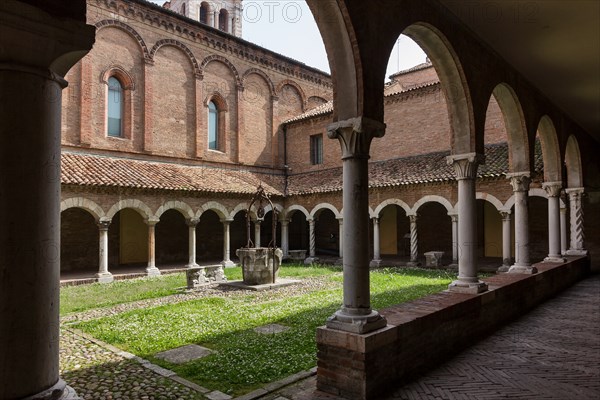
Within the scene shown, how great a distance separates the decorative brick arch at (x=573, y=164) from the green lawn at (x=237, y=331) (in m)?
5.30

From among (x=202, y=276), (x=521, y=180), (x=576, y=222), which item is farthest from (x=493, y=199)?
(x=202, y=276)

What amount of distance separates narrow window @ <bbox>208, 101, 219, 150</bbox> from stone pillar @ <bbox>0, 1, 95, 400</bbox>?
63.0 ft

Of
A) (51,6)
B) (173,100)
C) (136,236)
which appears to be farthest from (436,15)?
(136,236)

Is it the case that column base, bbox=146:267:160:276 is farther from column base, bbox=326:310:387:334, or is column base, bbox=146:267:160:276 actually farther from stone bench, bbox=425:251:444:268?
column base, bbox=326:310:387:334

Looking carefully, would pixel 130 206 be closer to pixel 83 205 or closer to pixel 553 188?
pixel 83 205

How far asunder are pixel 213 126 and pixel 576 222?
15.9 meters

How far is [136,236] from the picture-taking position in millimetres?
18953

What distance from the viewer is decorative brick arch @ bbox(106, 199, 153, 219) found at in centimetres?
1458

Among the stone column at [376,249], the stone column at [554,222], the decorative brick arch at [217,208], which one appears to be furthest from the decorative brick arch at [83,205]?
the stone column at [554,222]

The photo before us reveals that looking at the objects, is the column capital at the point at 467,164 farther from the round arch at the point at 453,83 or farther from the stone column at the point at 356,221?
the stone column at the point at 356,221

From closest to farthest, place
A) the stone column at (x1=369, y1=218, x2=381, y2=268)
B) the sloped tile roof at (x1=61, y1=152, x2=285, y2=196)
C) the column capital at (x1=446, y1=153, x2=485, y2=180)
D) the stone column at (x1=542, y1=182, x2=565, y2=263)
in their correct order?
the column capital at (x1=446, y1=153, x2=485, y2=180), the stone column at (x1=542, y1=182, x2=565, y2=263), the sloped tile roof at (x1=61, y1=152, x2=285, y2=196), the stone column at (x1=369, y1=218, x2=381, y2=268)

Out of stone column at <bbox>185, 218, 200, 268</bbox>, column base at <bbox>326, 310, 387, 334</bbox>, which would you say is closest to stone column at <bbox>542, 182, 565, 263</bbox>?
column base at <bbox>326, 310, 387, 334</bbox>

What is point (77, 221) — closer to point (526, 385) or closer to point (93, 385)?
point (93, 385)

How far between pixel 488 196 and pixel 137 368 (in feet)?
46.2
